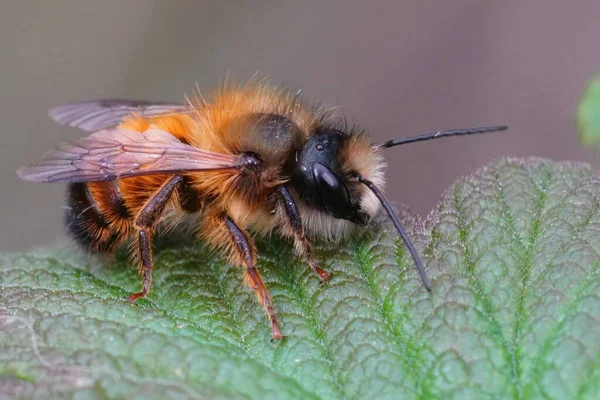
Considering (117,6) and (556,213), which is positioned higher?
(117,6)

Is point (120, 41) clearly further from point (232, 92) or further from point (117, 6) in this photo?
point (232, 92)

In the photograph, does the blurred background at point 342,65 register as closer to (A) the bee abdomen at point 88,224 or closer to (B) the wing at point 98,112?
(B) the wing at point 98,112

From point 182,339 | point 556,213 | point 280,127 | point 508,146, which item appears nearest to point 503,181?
point 556,213

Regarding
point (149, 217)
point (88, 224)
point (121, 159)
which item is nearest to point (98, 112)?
point (88, 224)

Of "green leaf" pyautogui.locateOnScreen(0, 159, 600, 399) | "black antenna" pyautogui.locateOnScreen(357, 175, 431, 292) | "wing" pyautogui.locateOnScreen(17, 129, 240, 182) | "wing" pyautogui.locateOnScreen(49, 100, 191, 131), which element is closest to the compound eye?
"black antenna" pyautogui.locateOnScreen(357, 175, 431, 292)

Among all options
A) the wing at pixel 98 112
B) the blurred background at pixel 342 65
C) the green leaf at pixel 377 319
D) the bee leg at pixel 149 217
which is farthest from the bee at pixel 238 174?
the blurred background at pixel 342 65

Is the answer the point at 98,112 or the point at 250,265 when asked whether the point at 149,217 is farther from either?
the point at 98,112

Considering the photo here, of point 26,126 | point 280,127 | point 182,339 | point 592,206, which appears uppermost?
point 26,126
